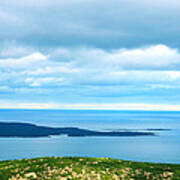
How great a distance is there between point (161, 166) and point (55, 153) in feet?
556

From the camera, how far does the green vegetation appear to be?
720 inches

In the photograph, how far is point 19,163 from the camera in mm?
21594

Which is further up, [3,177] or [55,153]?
[3,177]

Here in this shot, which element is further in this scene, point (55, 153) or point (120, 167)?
point (55, 153)

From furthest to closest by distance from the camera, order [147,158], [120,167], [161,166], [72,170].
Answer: [147,158]
[161,166]
[120,167]
[72,170]

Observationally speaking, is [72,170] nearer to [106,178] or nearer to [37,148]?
Result: [106,178]

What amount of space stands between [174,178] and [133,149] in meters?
178

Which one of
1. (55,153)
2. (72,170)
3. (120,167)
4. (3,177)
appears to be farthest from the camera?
(55,153)

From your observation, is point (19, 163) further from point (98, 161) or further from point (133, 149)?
point (133, 149)

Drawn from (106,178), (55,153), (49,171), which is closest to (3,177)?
(49,171)

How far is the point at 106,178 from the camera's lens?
18.6 metres

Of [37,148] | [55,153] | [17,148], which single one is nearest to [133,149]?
[55,153]

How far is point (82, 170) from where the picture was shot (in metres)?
19.4

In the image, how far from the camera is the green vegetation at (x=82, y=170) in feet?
60.0
